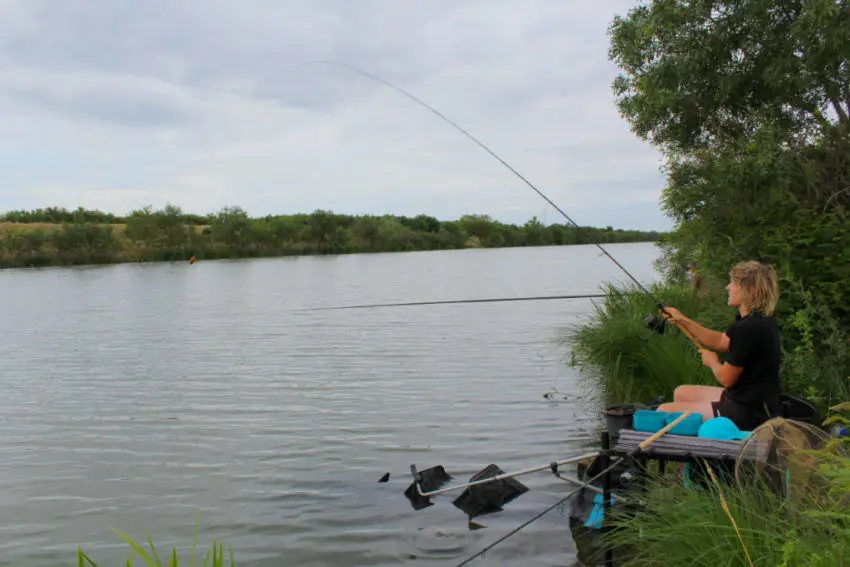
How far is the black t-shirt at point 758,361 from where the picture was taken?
4.65 m

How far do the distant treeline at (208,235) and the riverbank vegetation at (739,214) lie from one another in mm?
→ 57703

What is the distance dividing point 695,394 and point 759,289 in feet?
3.52

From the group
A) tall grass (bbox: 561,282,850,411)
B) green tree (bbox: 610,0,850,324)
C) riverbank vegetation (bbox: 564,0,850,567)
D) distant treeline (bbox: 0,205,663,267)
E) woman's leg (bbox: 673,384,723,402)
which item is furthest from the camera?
distant treeline (bbox: 0,205,663,267)

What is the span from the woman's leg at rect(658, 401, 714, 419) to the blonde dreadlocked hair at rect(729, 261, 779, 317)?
802 mm

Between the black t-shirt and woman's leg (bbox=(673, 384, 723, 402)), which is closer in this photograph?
the black t-shirt

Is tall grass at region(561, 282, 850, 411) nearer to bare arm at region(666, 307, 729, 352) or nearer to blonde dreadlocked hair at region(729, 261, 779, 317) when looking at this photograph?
bare arm at region(666, 307, 729, 352)

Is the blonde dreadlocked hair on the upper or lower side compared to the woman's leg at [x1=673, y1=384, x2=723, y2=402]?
upper

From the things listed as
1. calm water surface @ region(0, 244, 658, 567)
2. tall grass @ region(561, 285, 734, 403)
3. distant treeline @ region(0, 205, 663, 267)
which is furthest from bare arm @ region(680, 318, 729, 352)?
distant treeline @ region(0, 205, 663, 267)

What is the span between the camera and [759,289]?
4.71 meters

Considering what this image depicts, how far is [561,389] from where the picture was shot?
10.9 m

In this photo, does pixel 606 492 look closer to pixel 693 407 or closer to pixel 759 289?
pixel 693 407

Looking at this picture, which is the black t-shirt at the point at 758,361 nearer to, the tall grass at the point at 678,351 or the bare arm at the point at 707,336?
the bare arm at the point at 707,336

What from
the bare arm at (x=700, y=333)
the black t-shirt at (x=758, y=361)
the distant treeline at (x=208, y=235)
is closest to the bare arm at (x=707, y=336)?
the bare arm at (x=700, y=333)

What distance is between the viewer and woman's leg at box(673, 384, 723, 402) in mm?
5406
